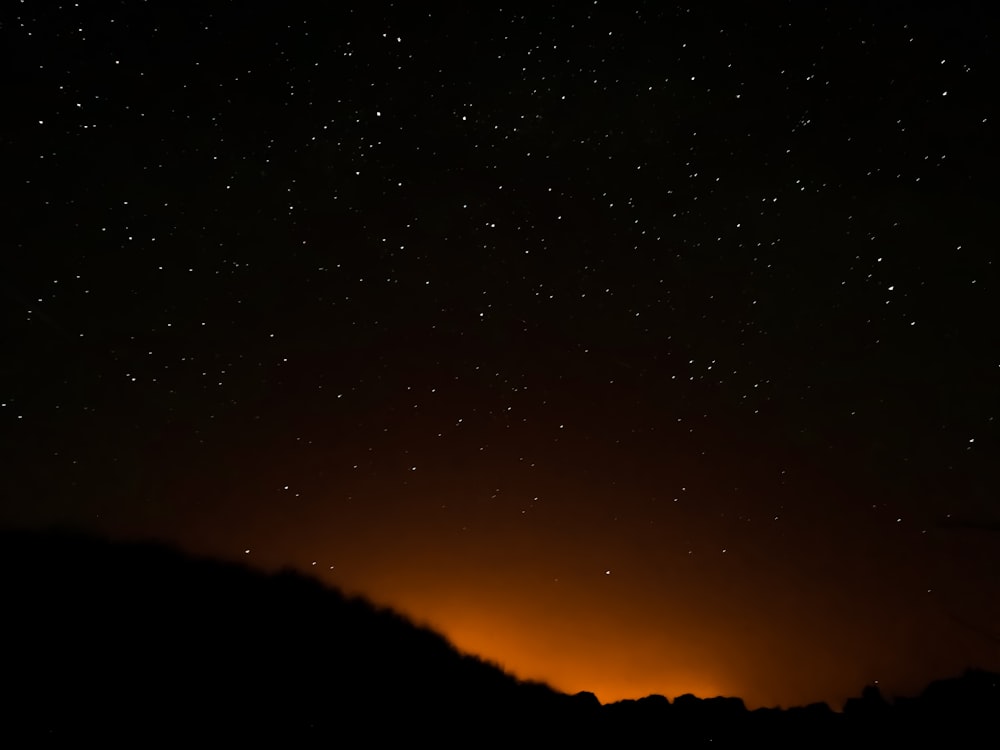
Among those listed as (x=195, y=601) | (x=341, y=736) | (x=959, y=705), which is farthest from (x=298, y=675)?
(x=959, y=705)

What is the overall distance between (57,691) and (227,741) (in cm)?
112

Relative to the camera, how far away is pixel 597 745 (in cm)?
647

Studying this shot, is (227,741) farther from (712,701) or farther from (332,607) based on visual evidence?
(712,701)

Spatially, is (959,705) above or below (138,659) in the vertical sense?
above

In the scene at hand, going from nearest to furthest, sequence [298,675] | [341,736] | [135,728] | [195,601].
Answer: [135,728], [341,736], [298,675], [195,601]

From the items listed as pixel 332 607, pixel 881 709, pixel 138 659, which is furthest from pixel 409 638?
pixel 881 709

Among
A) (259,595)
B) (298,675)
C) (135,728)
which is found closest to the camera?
(135,728)

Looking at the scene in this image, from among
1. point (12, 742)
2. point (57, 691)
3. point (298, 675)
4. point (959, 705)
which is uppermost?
point (959, 705)

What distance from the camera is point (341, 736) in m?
5.58

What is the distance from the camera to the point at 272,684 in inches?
239

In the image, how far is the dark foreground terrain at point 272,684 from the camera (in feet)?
16.7

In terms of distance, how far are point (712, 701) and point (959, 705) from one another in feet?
8.92

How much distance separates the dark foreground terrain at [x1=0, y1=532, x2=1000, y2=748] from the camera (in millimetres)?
5098

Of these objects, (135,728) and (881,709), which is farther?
(881,709)
